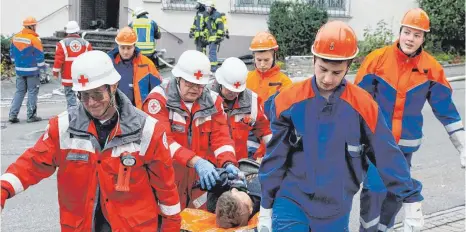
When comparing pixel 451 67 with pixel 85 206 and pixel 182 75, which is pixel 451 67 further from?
pixel 85 206

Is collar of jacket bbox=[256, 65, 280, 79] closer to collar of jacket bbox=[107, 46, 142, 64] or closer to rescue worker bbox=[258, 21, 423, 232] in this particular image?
collar of jacket bbox=[107, 46, 142, 64]

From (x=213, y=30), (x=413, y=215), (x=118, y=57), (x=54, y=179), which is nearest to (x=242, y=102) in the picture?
(x=413, y=215)

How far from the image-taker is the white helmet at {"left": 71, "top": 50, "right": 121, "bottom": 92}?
13.0 ft

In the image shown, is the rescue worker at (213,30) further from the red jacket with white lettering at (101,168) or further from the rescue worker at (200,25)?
the red jacket with white lettering at (101,168)

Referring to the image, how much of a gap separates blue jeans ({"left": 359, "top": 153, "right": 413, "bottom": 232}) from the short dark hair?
48.4 inches

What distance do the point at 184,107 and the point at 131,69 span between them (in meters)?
3.98

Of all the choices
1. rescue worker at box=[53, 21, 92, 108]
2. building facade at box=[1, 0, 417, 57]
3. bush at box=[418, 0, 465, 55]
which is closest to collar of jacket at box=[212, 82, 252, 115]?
rescue worker at box=[53, 21, 92, 108]

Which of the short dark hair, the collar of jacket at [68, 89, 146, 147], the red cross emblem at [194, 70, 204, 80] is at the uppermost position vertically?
the red cross emblem at [194, 70, 204, 80]

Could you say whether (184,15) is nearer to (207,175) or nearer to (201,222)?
(201,222)

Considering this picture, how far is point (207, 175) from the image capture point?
17.4ft

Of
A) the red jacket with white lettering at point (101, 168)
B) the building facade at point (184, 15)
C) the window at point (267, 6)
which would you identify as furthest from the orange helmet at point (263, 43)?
the window at point (267, 6)

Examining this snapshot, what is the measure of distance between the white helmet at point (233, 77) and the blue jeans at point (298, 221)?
2048 mm

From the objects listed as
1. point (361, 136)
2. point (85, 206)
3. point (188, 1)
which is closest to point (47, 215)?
point (85, 206)

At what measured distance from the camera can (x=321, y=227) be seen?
4.41m
